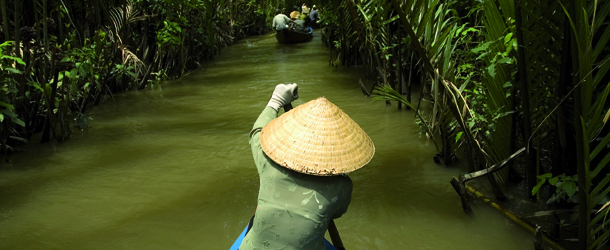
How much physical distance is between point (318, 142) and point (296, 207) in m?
0.25

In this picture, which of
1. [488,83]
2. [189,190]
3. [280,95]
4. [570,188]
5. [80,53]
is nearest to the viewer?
[570,188]

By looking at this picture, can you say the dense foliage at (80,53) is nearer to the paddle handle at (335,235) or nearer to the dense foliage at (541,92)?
the paddle handle at (335,235)

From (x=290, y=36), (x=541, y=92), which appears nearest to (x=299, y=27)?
(x=290, y=36)

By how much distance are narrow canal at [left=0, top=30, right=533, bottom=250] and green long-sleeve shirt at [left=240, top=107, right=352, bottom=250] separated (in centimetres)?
94

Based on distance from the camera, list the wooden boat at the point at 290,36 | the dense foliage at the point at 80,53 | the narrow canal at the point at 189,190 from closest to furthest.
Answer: the narrow canal at the point at 189,190, the dense foliage at the point at 80,53, the wooden boat at the point at 290,36

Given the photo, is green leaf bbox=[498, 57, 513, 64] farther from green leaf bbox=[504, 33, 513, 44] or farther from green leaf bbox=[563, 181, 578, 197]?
green leaf bbox=[563, 181, 578, 197]

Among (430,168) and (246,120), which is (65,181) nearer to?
(246,120)

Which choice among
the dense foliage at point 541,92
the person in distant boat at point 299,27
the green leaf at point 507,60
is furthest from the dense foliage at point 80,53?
the person in distant boat at point 299,27

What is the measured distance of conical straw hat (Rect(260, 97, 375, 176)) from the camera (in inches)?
65.4

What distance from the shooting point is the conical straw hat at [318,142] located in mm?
1660

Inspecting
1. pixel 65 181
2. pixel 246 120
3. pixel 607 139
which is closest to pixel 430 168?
pixel 607 139

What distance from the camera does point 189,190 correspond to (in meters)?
3.34

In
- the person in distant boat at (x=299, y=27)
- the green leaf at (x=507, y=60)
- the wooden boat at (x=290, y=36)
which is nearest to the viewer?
the green leaf at (x=507, y=60)

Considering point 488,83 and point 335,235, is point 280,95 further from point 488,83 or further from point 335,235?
point 488,83
